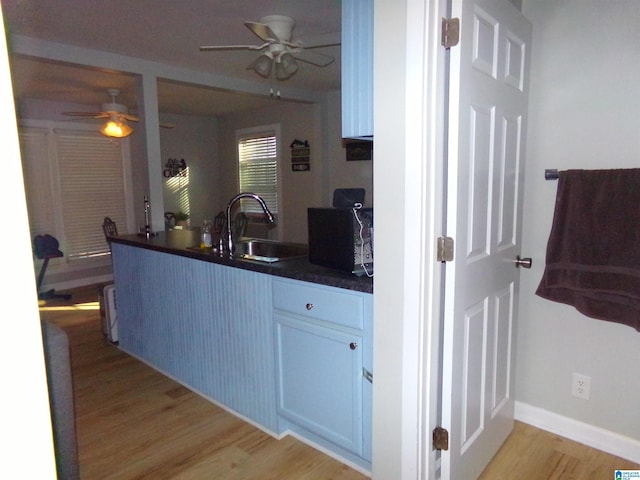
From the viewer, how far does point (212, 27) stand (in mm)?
3012

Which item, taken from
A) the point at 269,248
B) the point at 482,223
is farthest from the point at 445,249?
the point at 269,248

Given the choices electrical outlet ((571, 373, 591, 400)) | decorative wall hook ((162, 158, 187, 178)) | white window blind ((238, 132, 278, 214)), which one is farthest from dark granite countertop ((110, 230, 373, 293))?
decorative wall hook ((162, 158, 187, 178))

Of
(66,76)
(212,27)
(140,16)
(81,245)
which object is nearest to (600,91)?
(212,27)

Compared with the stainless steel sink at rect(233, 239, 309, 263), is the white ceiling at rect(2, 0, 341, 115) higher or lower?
higher

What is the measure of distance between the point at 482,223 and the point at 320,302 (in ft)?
2.35

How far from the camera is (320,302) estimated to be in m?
1.79

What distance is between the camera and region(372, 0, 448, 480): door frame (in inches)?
53.1

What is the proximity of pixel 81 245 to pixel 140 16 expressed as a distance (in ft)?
12.3

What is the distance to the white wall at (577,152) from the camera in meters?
1.79

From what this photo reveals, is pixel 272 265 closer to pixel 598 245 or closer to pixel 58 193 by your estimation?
pixel 598 245

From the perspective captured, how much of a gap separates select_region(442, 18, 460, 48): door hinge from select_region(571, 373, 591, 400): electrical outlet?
1.64 m

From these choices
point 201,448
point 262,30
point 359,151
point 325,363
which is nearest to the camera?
point 325,363

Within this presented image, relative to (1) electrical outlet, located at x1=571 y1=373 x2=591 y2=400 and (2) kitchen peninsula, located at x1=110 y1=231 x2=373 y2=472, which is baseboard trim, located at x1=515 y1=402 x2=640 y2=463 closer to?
(1) electrical outlet, located at x1=571 y1=373 x2=591 y2=400

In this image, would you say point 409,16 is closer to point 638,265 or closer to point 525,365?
point 638,265
